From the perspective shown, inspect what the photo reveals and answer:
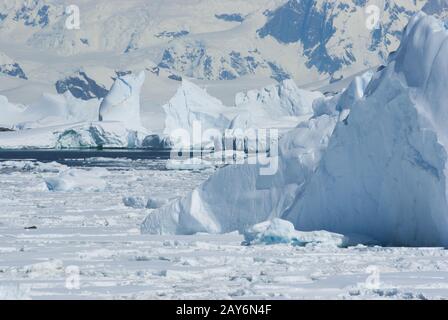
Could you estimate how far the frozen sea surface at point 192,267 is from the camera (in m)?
10.9

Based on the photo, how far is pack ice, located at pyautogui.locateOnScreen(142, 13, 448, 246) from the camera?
14477 millimetres

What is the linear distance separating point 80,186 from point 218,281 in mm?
20302

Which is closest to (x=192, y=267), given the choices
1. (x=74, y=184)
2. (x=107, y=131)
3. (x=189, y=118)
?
(x=74, y=184)

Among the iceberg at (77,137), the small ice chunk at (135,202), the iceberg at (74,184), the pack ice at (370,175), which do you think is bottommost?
the iceberg at (77,137)

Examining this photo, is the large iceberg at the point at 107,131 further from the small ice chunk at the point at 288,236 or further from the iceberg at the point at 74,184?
the small ice chunk at the point at 288,236

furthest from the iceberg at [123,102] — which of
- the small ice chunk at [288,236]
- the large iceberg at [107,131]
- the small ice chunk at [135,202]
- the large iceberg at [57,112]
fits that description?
the small ice chunk at [288,236]

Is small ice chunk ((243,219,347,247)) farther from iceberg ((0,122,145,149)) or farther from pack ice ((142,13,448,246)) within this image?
iceberg ((0,122,145,149))

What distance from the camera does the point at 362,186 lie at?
50.8 feet

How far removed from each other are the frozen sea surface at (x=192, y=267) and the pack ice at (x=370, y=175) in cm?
75

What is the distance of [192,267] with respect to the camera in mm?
12797

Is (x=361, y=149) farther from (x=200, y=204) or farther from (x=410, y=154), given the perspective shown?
(x=200, y=204)

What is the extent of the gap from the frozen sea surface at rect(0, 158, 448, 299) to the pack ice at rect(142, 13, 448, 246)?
75cm
